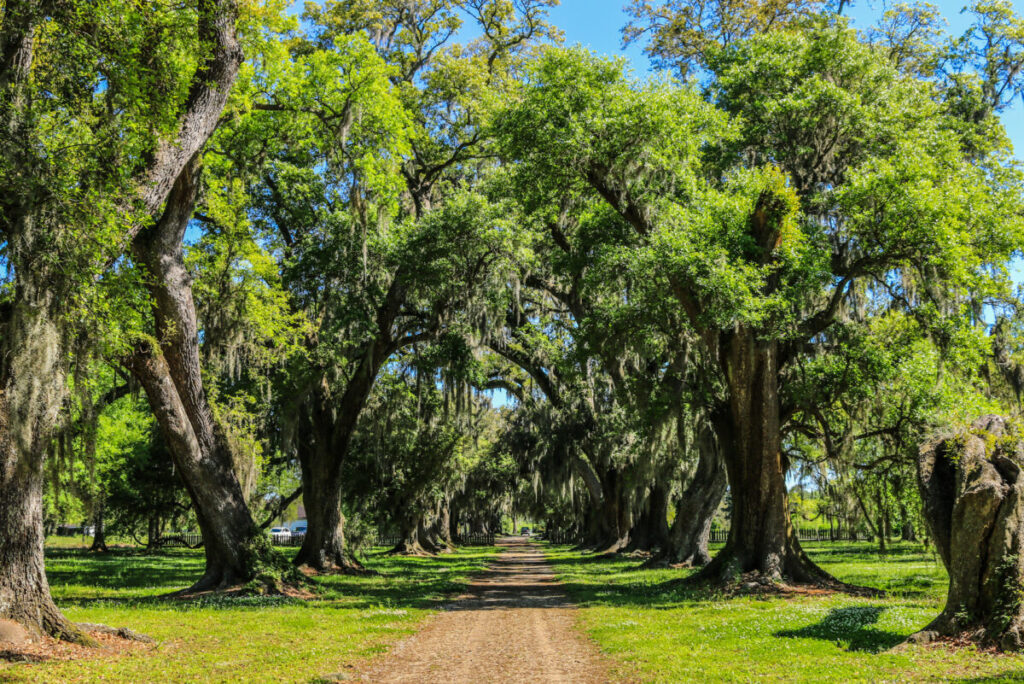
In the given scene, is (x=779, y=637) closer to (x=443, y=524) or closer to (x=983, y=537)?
(x=983, y=537)

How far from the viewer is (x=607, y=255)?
54.1 ft

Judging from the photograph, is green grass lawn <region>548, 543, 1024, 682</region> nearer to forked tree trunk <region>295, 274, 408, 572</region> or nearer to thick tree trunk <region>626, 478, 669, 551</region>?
forked tree trunk <region>295, 274, 408, 572</region>

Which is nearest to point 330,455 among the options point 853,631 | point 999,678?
point 853,631

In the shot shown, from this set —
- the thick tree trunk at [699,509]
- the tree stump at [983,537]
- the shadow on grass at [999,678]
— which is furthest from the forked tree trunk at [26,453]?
the thick tree trunk at [699,509]

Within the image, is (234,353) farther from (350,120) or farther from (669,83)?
(669,83)

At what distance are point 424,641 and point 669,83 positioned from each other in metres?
12.6

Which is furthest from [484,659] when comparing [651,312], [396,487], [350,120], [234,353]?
[396,487]

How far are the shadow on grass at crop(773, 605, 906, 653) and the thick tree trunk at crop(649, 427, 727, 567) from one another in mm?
10383

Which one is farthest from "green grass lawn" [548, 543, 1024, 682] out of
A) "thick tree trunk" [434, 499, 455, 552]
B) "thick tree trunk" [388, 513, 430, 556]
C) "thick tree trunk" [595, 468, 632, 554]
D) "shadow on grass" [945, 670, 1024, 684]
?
"thick tree trunk" [434, 499, 455, 552]

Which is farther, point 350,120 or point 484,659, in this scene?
point 350,120

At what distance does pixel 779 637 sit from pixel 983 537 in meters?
2.67

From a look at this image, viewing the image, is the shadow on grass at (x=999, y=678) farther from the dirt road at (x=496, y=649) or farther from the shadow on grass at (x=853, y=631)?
the dirt road at (x=496, y=649)

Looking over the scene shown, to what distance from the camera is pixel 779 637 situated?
9.14 meters

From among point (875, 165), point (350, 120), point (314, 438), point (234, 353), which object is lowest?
point (314, 438)
